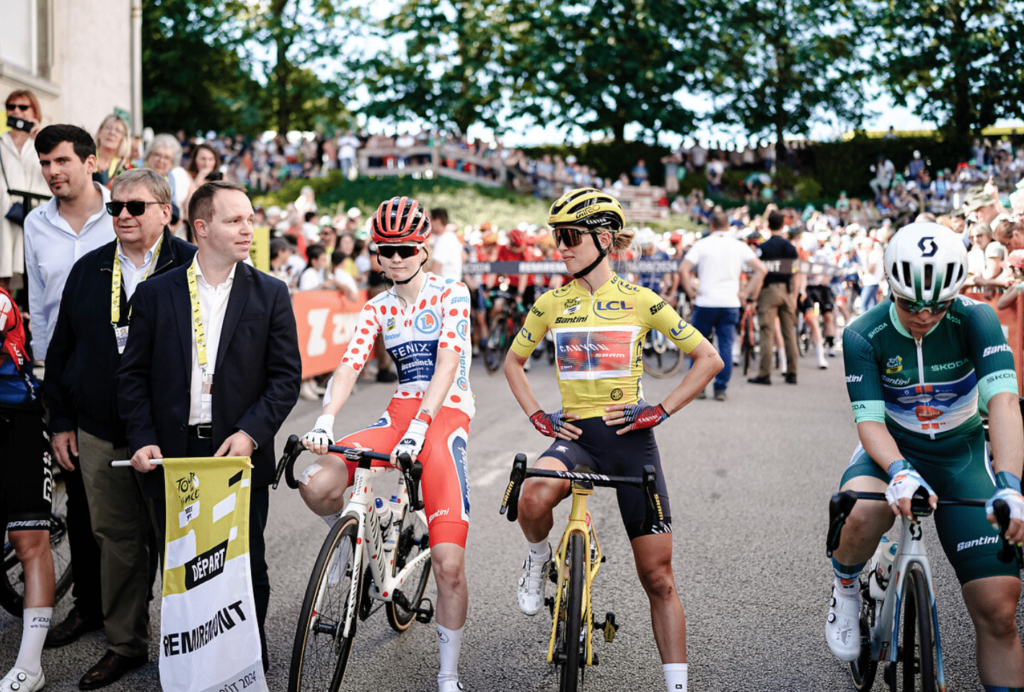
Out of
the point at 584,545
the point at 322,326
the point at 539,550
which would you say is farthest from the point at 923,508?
the point at 322,326

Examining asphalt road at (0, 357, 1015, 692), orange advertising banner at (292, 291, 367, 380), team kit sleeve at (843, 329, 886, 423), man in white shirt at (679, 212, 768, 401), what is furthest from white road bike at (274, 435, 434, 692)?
man in white shirt at (679, 212, 768, 401)

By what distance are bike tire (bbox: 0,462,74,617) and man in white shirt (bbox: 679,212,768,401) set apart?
8750 mm

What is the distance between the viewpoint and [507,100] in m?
44.5

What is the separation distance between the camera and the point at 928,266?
337 cm

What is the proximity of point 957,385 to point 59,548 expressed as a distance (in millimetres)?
4662

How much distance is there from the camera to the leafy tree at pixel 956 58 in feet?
137

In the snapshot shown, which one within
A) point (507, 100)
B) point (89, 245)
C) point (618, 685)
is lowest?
point (618, 685)

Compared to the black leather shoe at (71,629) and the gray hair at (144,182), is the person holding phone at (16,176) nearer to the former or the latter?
the gray hair at (144,182)

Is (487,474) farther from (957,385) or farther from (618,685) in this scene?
(957,385)

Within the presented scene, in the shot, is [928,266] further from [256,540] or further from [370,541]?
[256,540]

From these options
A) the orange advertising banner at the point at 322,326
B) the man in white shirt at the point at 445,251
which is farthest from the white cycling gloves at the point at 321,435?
the man in white shirt at the point at 445,251

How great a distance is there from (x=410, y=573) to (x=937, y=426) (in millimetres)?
2513

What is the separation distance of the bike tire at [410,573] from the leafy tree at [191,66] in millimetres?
39678

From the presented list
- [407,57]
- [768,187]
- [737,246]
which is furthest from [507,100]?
[737,246]
